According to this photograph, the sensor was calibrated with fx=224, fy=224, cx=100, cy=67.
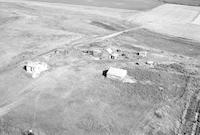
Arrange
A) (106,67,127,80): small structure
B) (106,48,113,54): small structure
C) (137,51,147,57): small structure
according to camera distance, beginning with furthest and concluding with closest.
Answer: (106,48,113,54): small structure, (137,51,147,57): small structure, (106,67,127,80): small structure

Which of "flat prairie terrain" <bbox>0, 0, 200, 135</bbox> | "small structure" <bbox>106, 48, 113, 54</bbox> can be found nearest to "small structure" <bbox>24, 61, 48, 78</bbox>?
"flat prairie terrain" <bbox>0, 0, 200, 135</bbox>

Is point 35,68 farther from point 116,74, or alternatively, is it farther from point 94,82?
point 116,74

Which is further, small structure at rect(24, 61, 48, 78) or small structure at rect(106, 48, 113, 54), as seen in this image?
small structure at rect(106, 48, 113, 54)

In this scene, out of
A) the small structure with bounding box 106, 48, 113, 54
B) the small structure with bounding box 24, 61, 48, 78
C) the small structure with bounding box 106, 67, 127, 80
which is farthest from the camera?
the small structure with bounding box 106, 48, 113, 54

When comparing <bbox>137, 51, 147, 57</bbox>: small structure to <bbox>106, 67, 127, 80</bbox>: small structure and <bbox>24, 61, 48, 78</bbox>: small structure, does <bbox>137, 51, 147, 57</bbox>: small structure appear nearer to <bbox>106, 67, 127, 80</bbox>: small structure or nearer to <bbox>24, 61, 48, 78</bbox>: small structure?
<bbox>106, 67, 127, 80</bbox>: small structure

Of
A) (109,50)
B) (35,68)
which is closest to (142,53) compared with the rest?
(109,50)

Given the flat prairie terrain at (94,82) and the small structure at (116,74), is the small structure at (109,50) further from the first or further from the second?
the small structure at (116,74)

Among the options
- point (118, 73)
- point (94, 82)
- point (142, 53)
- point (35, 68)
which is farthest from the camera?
point (142, 53)
